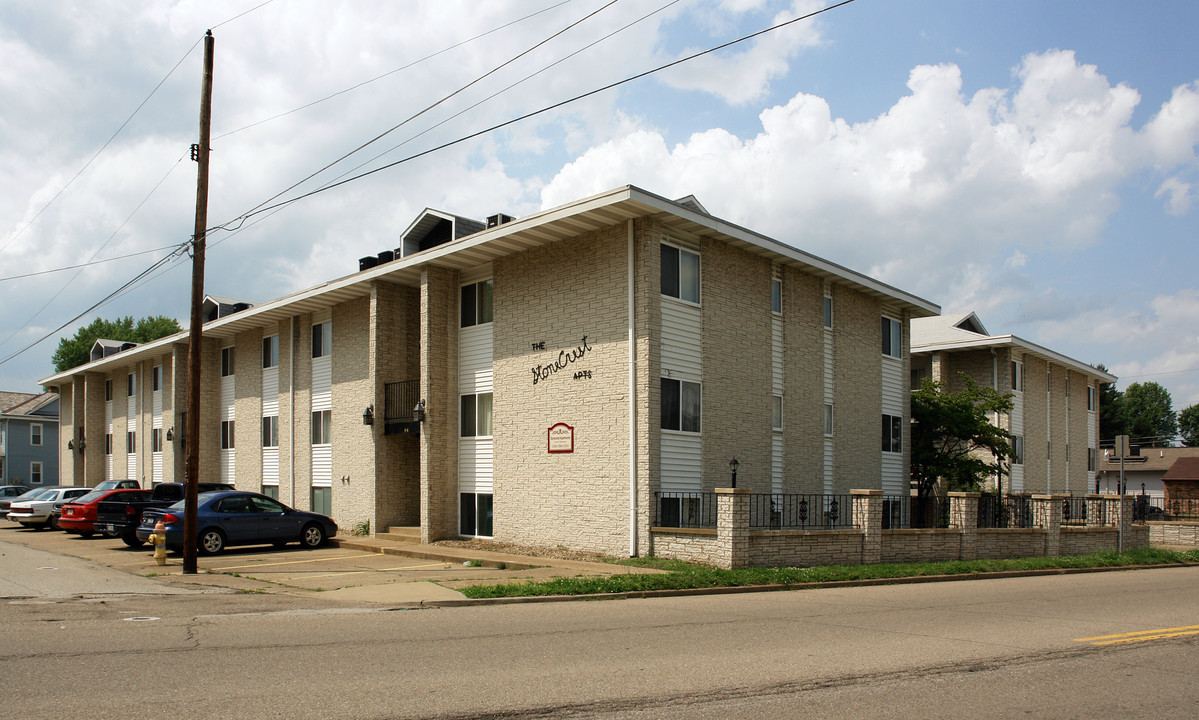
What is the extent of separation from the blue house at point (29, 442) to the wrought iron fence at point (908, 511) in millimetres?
61893

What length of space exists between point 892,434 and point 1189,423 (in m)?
101

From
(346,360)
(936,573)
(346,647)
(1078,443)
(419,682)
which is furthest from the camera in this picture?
(1078,443)

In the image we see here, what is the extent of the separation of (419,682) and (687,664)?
2.48 m

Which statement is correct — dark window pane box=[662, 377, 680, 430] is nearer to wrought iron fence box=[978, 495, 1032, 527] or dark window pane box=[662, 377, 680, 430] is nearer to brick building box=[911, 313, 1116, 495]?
wrought iron fence box=[978, 495, 1032, 527]

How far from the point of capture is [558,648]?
347 inches

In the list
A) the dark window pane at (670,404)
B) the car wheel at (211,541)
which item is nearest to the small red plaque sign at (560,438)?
the dark window pane at (670,404)

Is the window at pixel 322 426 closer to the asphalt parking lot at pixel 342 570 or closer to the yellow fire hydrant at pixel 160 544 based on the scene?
the asphalt parking lot at pixel 342 570

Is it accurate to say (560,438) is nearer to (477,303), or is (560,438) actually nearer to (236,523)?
(477,303)

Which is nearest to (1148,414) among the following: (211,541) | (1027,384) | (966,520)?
(1027,384)

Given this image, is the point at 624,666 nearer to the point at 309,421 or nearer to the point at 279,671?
the point at 279,671

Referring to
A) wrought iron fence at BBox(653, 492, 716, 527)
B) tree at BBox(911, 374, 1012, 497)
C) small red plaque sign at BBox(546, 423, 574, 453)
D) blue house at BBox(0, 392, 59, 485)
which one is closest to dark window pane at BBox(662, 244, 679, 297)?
small red plaque sign at BBox(546, 423, 574, 453)

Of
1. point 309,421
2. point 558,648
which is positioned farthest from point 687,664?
point 309,421

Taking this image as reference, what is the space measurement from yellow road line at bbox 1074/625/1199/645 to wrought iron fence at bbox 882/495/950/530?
11.2 meters

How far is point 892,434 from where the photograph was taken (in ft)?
89.1
